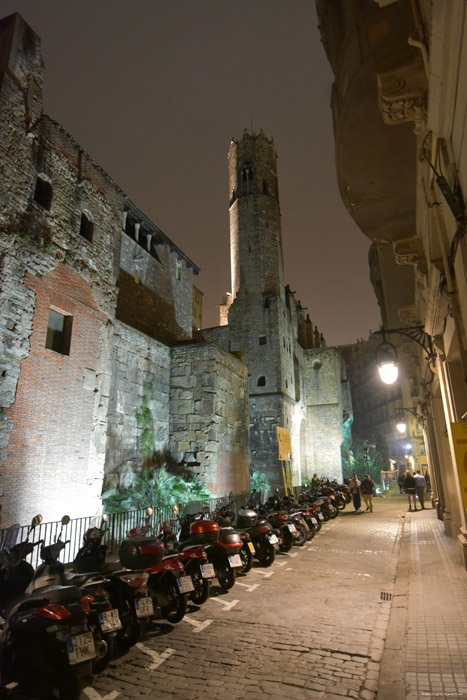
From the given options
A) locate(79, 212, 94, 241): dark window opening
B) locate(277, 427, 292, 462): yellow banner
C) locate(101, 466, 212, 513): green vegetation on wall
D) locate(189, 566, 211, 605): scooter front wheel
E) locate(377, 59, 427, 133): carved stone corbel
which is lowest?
locate(189, 566, 211, 605): scooter front wheel

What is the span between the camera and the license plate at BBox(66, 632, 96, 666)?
3068 millimetres

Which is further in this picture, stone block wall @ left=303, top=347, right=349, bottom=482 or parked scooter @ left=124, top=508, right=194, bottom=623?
stone block wall @ left=303, top=347, right=349, bottom=482

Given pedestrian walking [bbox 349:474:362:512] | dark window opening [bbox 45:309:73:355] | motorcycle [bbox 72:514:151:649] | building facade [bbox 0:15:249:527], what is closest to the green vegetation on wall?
building facade [bbox 0:15:249:527]

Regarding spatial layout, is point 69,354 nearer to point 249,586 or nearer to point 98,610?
point 249,586

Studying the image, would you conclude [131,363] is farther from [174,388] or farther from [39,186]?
[39,186]

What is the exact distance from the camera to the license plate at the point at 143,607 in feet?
13.4

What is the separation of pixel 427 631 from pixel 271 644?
5.32 ft

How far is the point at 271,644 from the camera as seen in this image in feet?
13.7

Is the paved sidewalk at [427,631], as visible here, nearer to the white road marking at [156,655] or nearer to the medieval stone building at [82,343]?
→ the white road marking at [156,655]

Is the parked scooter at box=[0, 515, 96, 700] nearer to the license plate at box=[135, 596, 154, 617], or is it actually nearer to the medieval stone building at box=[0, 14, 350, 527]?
the license plate at box=[135, 596, 154, 617]

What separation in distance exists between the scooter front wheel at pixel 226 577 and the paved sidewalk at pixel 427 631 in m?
2.23

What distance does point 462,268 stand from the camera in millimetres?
3828

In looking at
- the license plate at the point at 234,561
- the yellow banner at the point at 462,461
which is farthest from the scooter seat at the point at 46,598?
the yellow banner at the point at 462,461

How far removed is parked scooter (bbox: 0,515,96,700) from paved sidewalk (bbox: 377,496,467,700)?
2.30 metres
